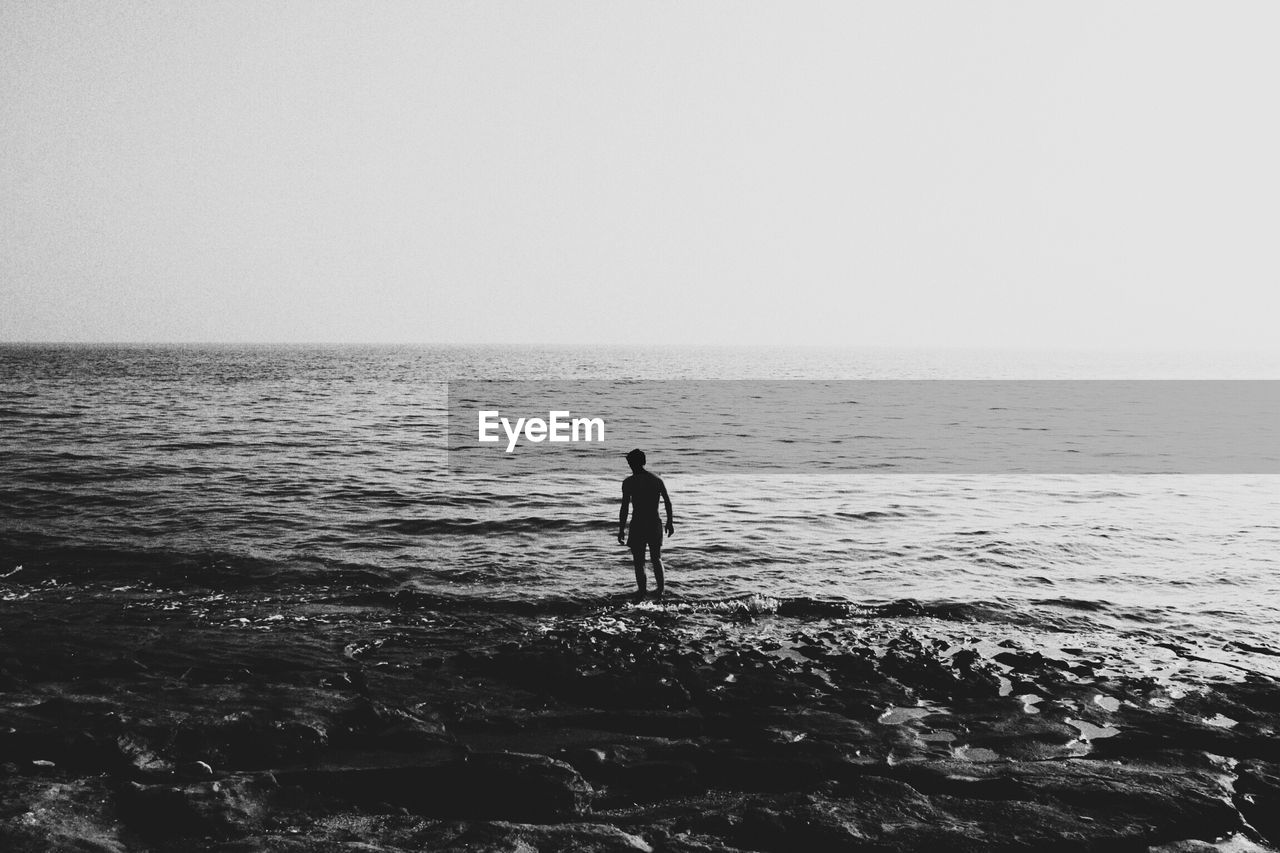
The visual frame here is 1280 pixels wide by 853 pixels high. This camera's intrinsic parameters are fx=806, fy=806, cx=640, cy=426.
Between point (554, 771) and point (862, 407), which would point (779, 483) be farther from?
point (862, 407)

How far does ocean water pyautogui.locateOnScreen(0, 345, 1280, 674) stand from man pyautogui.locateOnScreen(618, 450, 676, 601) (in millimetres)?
A: 657

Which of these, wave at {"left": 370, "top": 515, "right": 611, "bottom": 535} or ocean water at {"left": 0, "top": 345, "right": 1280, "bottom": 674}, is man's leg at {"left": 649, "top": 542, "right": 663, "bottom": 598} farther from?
wave at {"left": 370, "top": 515, "right": 611, "bottom": 535}

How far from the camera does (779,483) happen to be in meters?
30.6

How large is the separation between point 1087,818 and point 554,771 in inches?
184

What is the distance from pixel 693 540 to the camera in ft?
66.9

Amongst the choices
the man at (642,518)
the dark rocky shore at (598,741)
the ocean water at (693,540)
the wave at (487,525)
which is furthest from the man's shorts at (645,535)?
the wave at (487,525)

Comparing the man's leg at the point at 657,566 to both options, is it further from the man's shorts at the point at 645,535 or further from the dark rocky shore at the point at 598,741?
the dark rocky shore at the point at 598,741

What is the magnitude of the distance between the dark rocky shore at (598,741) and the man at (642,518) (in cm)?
233

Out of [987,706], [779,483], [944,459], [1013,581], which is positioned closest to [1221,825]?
[987,706]

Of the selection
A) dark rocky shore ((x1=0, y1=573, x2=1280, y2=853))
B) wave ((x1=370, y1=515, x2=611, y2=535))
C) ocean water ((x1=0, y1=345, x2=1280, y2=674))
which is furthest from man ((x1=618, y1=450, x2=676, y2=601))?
wave ((x1=370, y1=515, x2=611, y2=535))

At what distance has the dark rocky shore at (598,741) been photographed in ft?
21.6

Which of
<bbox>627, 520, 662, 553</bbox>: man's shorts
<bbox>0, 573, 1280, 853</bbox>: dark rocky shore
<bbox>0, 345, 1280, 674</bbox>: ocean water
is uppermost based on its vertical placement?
<bbox>627, 520, 662, 553</bbox>: man's shorts

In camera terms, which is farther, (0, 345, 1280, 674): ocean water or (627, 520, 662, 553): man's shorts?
(627, 520, 662, 553): man's shorts

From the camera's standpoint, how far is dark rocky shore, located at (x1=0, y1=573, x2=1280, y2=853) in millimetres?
6586
